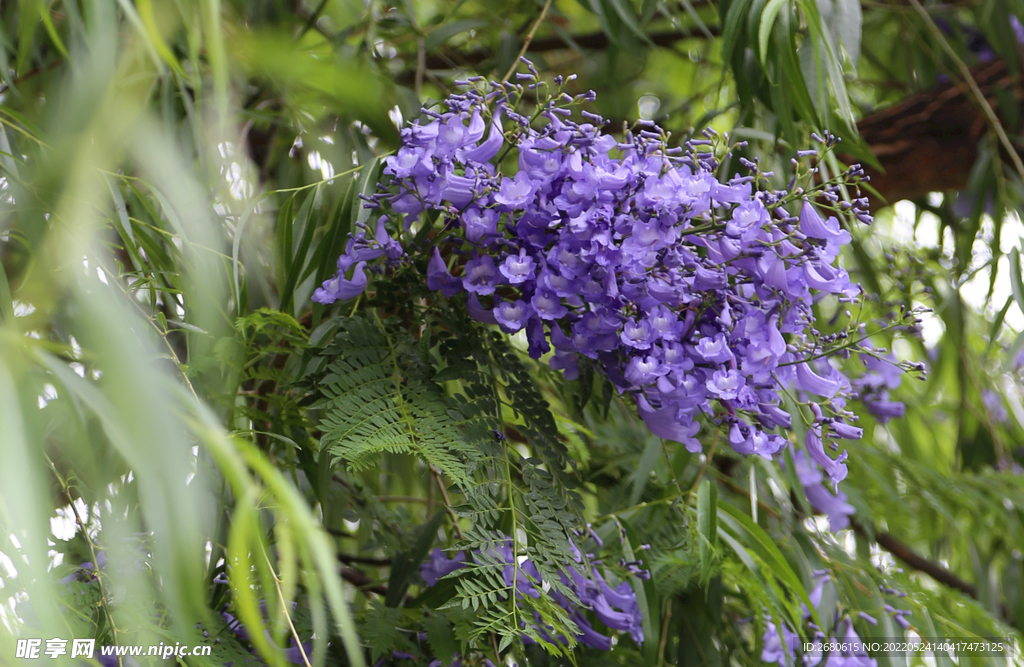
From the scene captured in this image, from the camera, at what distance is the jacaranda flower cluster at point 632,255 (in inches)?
26.7

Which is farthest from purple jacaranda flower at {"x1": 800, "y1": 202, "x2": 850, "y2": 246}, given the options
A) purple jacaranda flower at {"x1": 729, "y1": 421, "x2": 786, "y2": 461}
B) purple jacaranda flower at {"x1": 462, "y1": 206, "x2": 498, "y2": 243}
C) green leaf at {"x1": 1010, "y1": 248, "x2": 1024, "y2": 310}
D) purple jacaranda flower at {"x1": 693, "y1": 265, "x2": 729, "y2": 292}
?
green leaf at {"x1": 1010, "y1": 248, "x2": 1024, "y2": 310}

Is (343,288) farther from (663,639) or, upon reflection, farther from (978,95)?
(978,95)

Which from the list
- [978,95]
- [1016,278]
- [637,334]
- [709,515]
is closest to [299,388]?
[637,334]

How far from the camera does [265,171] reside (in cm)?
137

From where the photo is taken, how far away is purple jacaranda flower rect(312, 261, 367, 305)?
2.47 feet

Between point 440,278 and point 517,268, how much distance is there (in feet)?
0.33

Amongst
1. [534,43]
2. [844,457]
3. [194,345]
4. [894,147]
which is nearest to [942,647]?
[844,457]

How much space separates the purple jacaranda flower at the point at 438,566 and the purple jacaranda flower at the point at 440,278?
1.02 ft

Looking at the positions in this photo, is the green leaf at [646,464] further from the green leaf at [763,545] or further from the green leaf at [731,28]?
the green leaf at [731,28]

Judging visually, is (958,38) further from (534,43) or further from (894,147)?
(534,43)

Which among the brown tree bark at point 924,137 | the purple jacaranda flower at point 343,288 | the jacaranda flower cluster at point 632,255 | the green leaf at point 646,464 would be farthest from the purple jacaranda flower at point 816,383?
the brown tree bark at point 924,137

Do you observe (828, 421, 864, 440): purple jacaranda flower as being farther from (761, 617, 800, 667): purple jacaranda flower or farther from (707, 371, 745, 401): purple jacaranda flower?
(761, 617, 800, 667): purple jacaranda flower

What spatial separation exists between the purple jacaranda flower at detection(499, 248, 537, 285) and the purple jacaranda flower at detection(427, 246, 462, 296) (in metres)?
0.08

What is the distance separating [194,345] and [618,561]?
0.57 metres
